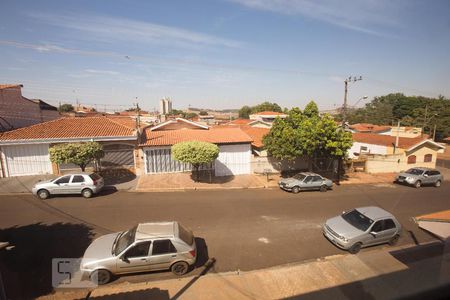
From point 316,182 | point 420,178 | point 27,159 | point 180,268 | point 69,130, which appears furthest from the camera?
point 69,130

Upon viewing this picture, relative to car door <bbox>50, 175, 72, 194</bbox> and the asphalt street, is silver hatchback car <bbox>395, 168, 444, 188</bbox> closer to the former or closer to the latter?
the asphalt street

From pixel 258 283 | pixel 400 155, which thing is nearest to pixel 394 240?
pixel 258 283

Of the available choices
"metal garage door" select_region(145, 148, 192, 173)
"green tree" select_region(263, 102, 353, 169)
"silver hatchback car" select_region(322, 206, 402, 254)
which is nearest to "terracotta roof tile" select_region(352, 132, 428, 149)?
"green tree" select_region(263, 102, 353, 169)

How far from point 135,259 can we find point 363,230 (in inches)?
347

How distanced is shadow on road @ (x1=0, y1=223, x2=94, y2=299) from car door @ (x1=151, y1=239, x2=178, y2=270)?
10.2 ft

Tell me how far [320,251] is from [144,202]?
1013 centimetres

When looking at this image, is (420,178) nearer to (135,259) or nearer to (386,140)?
(386,140)

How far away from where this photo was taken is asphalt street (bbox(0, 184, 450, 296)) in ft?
32.3

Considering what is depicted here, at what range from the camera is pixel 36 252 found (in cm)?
967

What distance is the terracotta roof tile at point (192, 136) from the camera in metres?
21.8

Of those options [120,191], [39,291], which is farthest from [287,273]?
[120,191]

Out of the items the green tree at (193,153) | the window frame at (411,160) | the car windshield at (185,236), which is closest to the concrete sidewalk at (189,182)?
the green tree at (193,153)

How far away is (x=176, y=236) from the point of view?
8.57 m

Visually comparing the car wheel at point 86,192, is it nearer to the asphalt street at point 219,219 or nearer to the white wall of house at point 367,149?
the asphalt street at point 219,219
